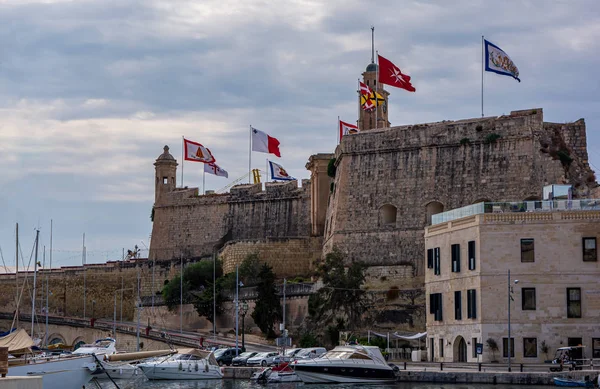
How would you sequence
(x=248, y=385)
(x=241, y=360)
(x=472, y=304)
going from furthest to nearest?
(x=241, y=360), (x=472, y=304), (x=248, y=385)

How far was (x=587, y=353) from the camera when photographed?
4225 cm

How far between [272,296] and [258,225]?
1500cm

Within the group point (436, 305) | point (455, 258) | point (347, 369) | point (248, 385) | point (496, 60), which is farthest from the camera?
point (496, 60)

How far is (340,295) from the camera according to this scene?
55.6 metres

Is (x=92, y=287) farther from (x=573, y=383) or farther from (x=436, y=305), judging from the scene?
(x=573, y=383)

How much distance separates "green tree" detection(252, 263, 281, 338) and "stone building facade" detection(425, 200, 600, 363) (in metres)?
17.4

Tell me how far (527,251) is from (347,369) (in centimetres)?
918

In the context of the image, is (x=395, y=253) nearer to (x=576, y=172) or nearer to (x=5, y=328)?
(x=576, y=172)

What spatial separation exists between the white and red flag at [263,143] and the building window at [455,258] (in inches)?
1162

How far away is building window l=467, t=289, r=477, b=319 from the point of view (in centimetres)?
4403

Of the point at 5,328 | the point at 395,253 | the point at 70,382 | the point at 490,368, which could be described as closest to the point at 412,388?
the point at 490,368

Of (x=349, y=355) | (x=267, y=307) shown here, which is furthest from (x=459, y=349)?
(x=267, y=307)

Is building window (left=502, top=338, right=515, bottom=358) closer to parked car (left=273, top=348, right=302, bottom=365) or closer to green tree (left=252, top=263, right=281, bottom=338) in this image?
parked car (left=273, top=348, right=302, bottom=365)

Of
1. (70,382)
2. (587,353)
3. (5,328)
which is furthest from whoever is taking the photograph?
(5,328)
